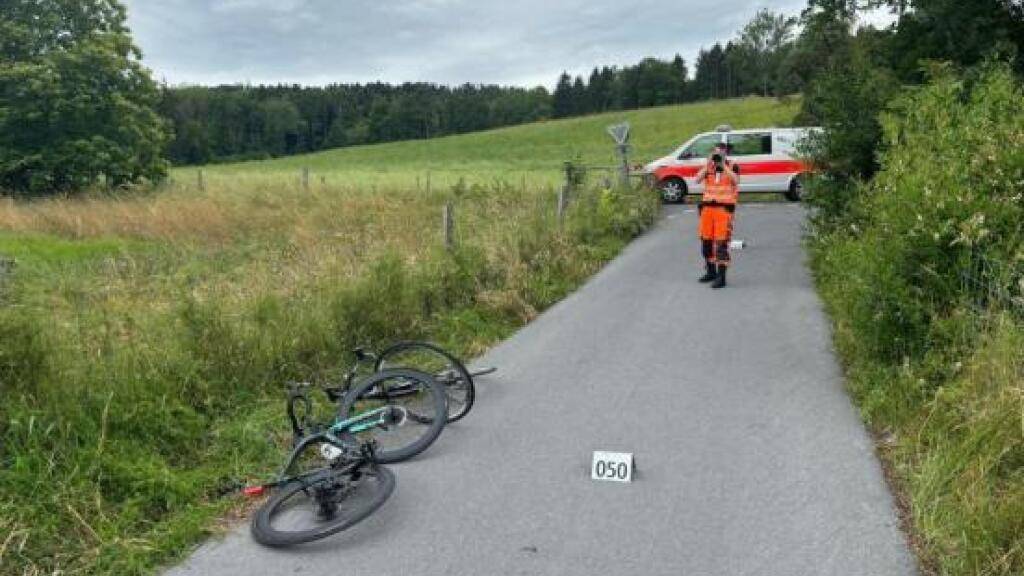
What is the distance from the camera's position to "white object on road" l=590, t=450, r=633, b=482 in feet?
16.8

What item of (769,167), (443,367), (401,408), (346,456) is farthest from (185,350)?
(769,167)

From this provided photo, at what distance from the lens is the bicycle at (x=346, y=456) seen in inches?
183

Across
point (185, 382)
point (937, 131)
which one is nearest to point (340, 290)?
point (185, 382)

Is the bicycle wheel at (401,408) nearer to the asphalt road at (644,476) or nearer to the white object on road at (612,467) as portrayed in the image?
the asphalt road at (644,476)

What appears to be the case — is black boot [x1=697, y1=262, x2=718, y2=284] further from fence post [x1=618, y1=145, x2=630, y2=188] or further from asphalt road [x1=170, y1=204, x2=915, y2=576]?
fence post [x1=618, y1=145, x2=630, y2=188]

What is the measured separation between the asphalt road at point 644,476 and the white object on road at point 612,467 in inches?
2.6

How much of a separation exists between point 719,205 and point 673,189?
433 inches

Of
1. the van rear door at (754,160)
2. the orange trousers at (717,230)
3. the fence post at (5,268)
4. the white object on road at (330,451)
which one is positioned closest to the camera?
the white object on road at (330,451)

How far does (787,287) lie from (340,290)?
5972 mm

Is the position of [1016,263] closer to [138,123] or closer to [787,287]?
[787,287]

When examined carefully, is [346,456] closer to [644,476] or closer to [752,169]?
[644,476]

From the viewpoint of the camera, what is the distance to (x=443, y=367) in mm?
7371

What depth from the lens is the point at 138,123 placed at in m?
25.7

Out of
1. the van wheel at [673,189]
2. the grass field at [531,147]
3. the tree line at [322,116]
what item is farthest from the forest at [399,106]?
the van wheel at [673,189]
